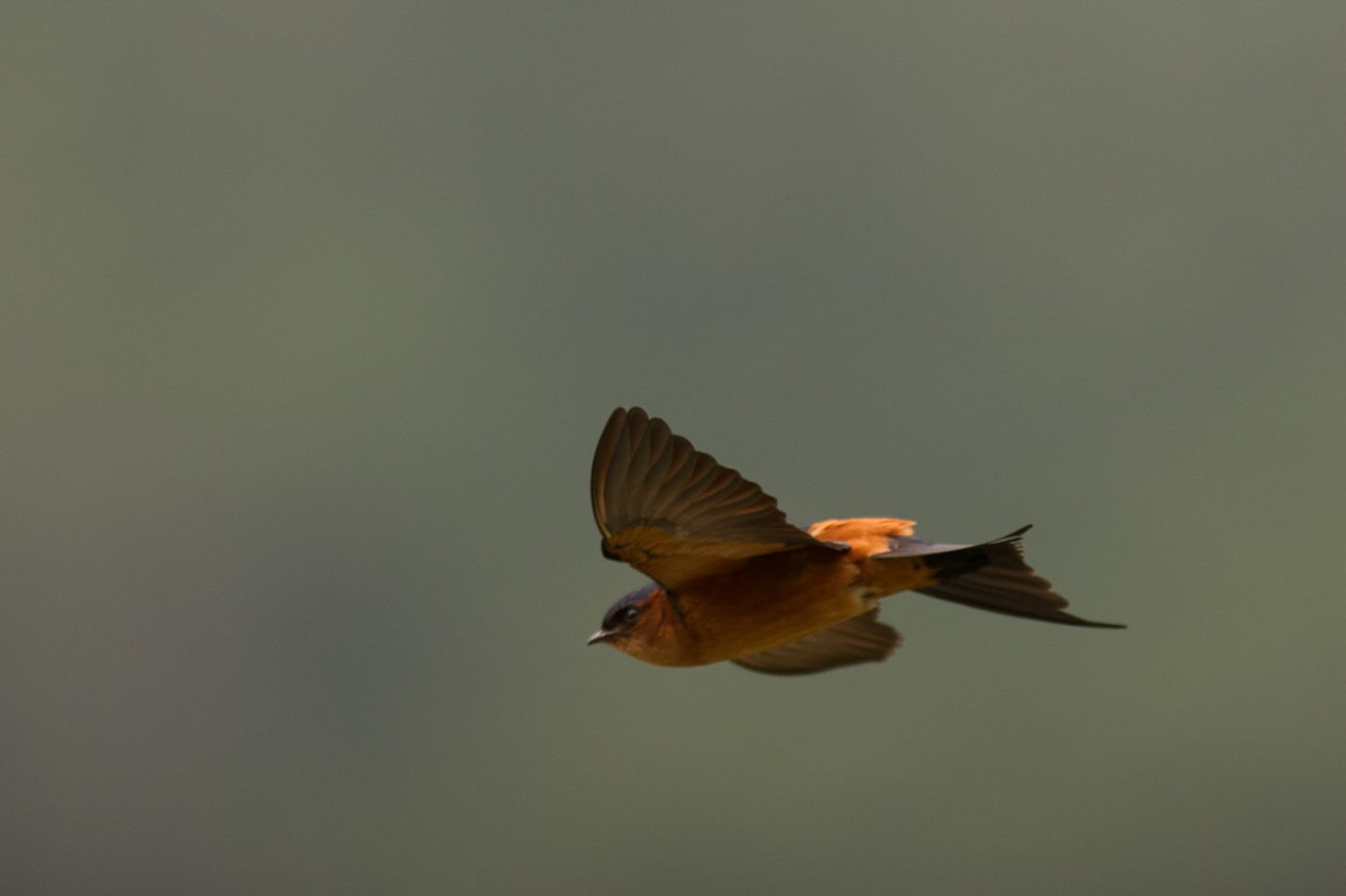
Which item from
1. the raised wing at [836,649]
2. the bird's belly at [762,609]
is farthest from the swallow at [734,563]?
the raised wing at [836,649]

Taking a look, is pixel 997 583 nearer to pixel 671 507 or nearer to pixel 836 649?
pixel 836 649

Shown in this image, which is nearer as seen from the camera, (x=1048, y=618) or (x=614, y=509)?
(x=614, y=509)

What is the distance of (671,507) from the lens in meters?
1.54

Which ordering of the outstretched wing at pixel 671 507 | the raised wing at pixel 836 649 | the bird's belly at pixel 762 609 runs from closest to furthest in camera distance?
the outstretched wing at pixel 671 507
the bird's belly at pixel 762 609
the raised wing at pixel 836 649

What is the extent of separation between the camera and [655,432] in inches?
57.3

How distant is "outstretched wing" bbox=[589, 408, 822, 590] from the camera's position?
1.47 m

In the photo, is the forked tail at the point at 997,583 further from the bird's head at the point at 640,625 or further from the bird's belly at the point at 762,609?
the bird's head at the point at 640,625

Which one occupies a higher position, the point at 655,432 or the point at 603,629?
the point at 655,432

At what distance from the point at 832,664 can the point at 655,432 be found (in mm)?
621

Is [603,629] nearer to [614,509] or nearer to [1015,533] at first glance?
[614,509]

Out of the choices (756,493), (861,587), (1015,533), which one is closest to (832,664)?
(861,587)

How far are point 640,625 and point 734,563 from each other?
0.43ft

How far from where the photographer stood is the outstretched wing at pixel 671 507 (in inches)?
57.7

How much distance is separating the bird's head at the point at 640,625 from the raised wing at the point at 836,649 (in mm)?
263
